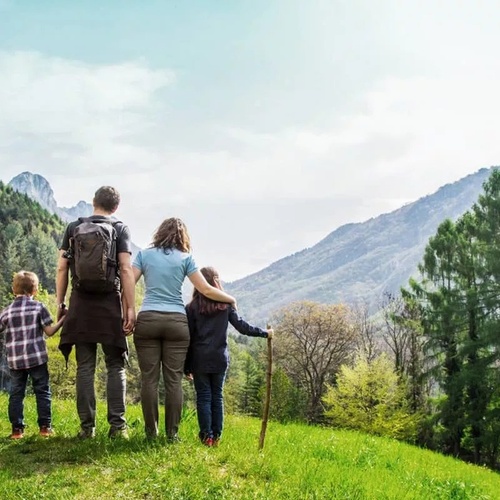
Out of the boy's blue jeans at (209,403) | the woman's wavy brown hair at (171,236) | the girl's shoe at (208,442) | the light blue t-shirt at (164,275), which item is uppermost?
the woman's wavy brown hair at (171,236)

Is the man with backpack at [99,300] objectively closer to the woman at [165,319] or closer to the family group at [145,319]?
the family group at [145,319]

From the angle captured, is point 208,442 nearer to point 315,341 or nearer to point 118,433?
point 118,433

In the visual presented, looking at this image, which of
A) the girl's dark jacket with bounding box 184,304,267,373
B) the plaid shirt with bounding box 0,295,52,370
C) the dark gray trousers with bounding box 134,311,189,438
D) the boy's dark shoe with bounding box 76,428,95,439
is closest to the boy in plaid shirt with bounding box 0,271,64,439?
the plaid shirt with bounding box 0,295,52,370

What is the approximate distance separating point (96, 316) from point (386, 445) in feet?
24.9

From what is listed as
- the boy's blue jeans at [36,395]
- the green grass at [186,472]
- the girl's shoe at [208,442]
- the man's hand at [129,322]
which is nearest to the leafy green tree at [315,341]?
the green grass at [186,472]

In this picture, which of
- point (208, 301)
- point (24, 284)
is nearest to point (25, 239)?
point (24, 284)

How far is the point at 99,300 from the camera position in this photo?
7.36 metres

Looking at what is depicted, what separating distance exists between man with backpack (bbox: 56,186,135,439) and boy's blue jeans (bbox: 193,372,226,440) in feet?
3.27

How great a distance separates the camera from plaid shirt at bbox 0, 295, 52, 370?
8250 mm

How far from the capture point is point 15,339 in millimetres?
8320

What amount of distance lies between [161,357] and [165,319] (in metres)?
0.55

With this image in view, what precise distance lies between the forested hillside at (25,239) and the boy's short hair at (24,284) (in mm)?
83999

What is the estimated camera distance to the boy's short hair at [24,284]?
333 inches

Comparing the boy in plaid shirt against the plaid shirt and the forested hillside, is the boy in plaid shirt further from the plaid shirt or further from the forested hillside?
the forested hillside
